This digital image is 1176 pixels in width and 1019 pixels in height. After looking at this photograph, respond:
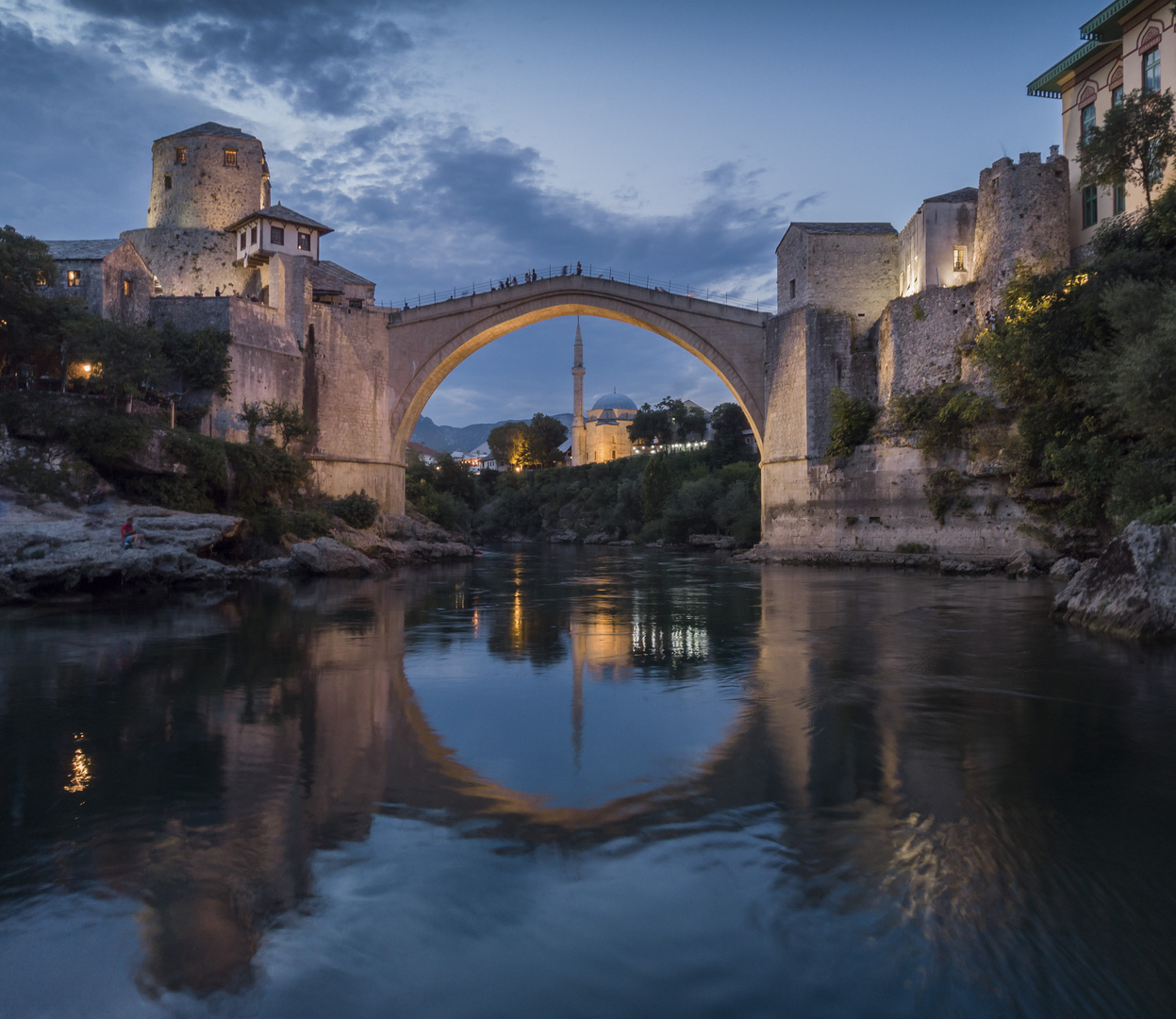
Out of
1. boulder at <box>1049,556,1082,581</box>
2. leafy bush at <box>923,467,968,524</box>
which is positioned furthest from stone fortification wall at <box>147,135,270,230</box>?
boulder at <box>1049,556,1082,581</box>

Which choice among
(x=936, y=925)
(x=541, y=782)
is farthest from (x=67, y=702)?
(x=936, y=925)

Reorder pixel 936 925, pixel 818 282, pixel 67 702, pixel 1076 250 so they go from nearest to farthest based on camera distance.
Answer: pixel 936 925, pixel 67 702, pixel 1076 250, pixel 818 282

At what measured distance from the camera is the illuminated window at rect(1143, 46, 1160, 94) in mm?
15504

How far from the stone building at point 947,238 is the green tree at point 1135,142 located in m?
3.56

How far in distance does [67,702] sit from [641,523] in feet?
123

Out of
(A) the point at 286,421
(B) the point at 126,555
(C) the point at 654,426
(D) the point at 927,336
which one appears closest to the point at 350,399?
(A) the point at 286,421

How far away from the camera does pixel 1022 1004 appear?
2.02 m

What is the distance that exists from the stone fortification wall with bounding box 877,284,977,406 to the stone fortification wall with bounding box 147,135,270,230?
22775 millimetres

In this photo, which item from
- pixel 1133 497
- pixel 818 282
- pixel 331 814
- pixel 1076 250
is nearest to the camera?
pixel 331 814

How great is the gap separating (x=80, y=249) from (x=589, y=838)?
23.8 meters

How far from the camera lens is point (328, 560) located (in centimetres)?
1738

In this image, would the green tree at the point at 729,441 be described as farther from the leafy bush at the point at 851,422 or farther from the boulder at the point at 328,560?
the boulder at the point at 328,560

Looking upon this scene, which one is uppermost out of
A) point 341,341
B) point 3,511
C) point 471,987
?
point 341,341

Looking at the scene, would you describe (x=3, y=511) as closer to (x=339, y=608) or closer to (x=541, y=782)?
(x=339, y=608)
